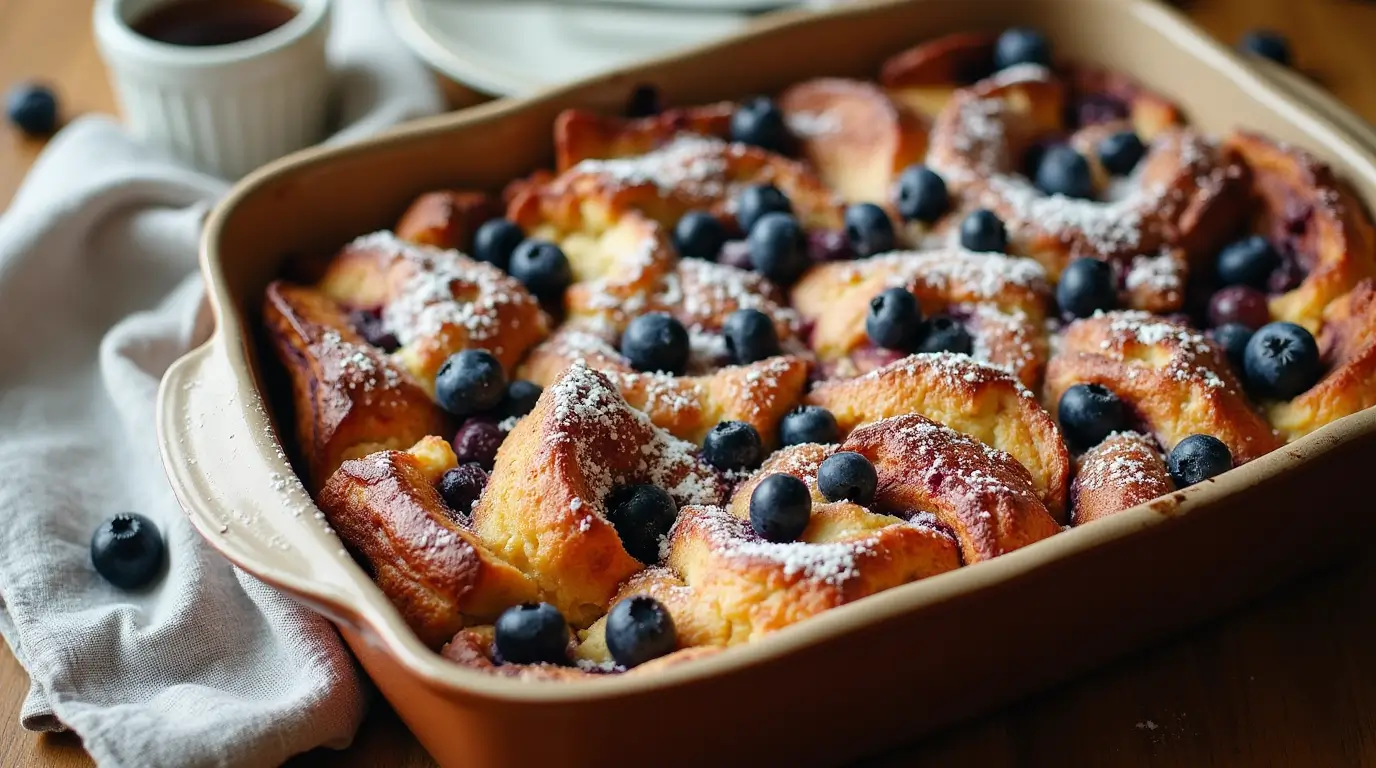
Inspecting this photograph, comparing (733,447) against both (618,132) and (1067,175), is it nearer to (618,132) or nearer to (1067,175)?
(618,132)

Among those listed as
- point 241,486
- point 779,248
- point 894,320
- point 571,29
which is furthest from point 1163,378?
point 571,29

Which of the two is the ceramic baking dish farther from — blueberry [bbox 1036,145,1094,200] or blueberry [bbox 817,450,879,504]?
blueberry [bbox 1036,145,1094,200]

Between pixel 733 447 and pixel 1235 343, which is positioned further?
pixel 1235 343

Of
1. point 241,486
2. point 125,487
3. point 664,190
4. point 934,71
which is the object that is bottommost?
point 125,487

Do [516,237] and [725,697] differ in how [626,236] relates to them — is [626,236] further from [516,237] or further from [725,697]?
[725,697]

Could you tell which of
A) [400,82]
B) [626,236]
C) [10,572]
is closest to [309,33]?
[400,82]

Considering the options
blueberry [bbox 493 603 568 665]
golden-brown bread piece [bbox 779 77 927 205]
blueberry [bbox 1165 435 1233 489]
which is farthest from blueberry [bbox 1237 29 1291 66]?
blueberry [bbox 493 603 568 665]

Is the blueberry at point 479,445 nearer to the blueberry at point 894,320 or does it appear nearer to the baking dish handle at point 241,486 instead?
the baking dish handle at point 241,486
